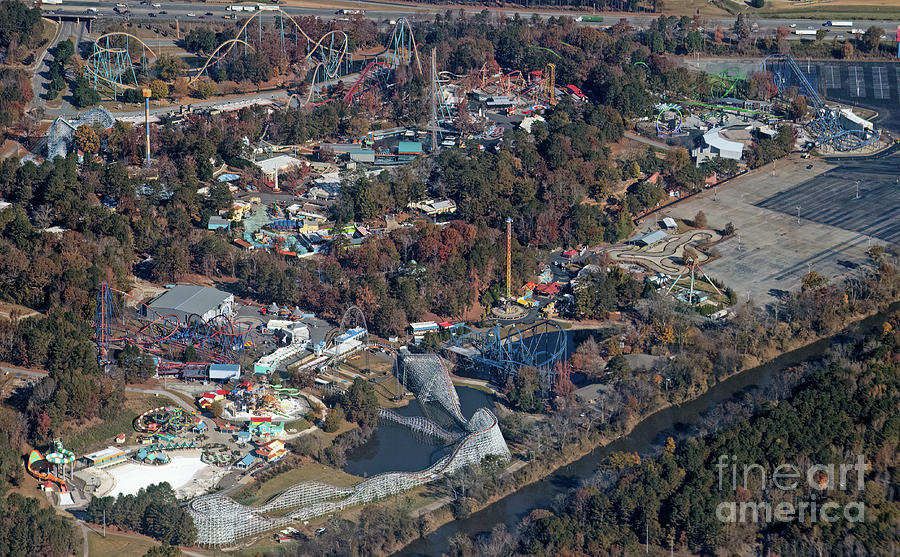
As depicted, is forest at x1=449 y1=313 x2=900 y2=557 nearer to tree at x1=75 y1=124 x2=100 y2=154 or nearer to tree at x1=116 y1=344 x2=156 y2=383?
tree at x1=116 y1=344 x2=156 y2=383

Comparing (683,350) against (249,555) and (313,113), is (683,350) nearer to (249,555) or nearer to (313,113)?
(249,555)

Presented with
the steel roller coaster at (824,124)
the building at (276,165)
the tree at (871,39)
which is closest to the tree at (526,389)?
the building at (276,165)

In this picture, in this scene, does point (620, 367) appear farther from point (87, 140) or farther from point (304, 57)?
point (304, 57)

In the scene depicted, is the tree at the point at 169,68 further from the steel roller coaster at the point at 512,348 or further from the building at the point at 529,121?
the steel roller coaster at the point at 512,348

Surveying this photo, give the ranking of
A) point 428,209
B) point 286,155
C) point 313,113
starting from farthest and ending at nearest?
point 313,113
point 286,155
point 428,209

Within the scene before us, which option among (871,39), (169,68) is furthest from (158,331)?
(871,39)

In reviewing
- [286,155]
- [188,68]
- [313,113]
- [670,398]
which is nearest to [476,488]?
[670,398]

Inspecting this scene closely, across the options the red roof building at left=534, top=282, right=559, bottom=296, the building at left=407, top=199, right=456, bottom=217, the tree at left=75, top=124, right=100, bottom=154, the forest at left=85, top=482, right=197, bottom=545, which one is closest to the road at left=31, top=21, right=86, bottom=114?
the tree at left=75, top=124, right=100, bottom=154
